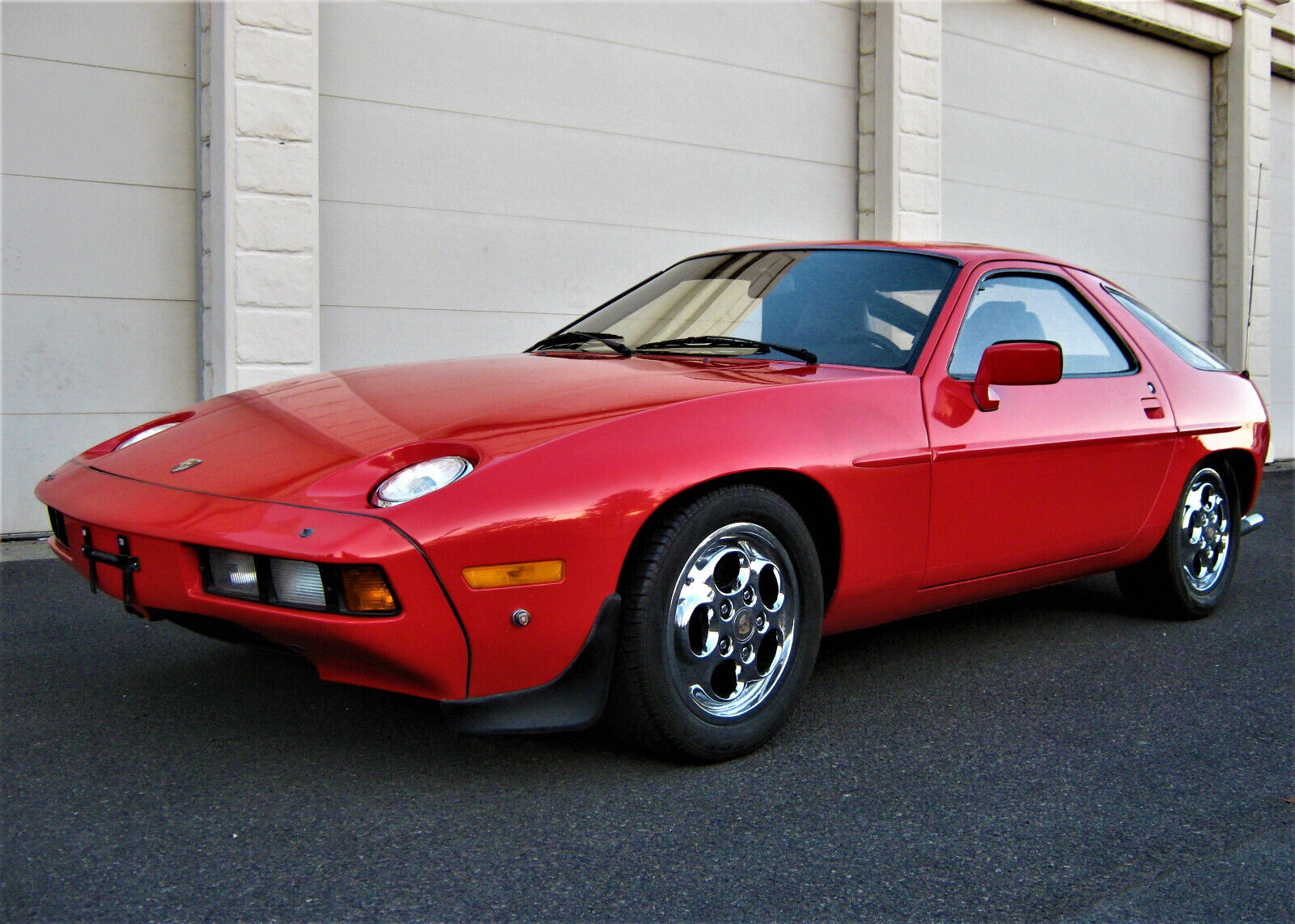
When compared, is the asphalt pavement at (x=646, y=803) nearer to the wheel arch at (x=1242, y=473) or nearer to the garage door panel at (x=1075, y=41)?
the wheel arch at (x=1242, y=473)

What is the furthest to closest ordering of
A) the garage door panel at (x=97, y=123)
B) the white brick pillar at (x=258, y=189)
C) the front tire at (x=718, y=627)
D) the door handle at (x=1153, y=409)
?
1. the white brick pillar at (x=258, y=189)
2. the garage door panel at (x=97, y=123)
3. the door handle at (x=1153, y=409)
4. the front tire at (x=718, y=627)

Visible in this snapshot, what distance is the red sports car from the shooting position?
2.23 m

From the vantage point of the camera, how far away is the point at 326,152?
618 cm

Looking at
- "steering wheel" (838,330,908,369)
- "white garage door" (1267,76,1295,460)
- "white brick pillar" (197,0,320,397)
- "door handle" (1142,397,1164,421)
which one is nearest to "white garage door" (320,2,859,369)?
"white brick pillar" (197,0,320,397)

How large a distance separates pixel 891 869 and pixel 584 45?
238 inches

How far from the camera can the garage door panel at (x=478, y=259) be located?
20.5 ft

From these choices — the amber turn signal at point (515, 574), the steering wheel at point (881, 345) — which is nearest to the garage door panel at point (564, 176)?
the steering wheel at point (881, 345)

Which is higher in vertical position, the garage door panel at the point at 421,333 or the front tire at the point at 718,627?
the garage door panel at the point at 421,333

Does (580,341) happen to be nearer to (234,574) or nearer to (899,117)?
(234,574)

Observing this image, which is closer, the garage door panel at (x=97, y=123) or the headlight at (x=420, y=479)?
the headlight at (x=420, y=479)

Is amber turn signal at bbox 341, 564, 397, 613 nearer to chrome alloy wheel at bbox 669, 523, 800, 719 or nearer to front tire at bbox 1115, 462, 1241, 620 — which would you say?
chrome alloy wheel at bbox 669, 523, 800, 719

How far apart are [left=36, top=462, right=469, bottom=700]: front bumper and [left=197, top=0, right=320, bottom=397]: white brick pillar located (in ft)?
11.4

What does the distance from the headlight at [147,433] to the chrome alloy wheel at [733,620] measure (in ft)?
4.78

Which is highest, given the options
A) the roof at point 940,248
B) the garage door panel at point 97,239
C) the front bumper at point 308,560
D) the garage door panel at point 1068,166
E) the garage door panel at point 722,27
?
the garage door panel at point 722,27
